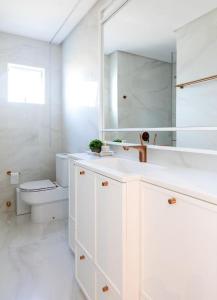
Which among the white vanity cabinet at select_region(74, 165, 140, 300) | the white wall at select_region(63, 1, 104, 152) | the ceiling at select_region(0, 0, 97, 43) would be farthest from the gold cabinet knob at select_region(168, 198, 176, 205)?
the ceiling at select_region(0, 0, 97, 43)

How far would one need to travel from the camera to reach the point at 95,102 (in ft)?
7.72

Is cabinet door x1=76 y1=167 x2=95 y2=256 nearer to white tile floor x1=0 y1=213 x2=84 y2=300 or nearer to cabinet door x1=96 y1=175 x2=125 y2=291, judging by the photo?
cabinet door x1=96 y1=175 x2=125 y2=291

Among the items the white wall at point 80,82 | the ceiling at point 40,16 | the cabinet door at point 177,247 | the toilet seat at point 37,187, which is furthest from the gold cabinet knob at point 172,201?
the ceiling at point 40,16

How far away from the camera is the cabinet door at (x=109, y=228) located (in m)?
1.12

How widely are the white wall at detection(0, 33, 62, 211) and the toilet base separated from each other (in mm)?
590

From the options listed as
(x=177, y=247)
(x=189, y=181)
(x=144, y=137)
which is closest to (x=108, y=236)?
(x=177, y=247)

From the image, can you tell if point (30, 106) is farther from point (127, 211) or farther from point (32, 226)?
point (127, 211)

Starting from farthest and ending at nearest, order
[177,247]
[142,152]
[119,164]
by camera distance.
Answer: [119,164]
[142,152]
[177,247]

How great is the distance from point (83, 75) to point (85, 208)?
5.57 ft

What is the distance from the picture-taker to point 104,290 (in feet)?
4.09

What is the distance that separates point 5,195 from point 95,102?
6.08ft

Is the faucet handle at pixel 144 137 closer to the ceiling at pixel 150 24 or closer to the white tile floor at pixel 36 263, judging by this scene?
the ceiling at pixel 150 24

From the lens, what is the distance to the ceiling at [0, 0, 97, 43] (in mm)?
2316

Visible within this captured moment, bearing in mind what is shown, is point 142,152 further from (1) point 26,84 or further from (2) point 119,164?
(1) point 26,84
